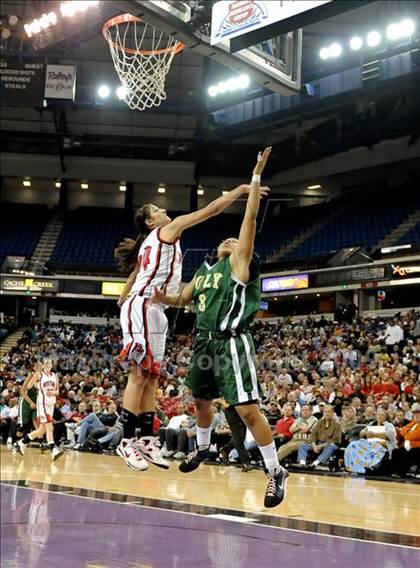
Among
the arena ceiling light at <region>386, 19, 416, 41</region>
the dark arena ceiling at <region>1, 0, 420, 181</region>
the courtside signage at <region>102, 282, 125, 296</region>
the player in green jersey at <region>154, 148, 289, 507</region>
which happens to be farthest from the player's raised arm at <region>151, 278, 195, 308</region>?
the arena ceiling light at <region>386, 19, 416, 41</region>

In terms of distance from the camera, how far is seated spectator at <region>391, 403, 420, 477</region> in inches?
434

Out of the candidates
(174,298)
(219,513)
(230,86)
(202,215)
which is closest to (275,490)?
(174,298)

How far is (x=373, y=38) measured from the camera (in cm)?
2362

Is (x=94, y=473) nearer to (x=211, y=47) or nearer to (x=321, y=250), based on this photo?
(x=211, y=47)

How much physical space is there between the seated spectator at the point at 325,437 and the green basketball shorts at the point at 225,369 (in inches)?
307

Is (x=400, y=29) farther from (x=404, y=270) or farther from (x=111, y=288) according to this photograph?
(x=111, y=288)

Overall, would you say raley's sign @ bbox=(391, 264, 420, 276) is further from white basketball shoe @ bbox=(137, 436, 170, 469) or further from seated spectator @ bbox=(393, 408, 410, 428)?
white basketball shoe @ bbox=(137, 436, 170, 469)

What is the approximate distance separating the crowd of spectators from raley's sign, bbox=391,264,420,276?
6901 mm

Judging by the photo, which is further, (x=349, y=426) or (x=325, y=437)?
(x=349, y=426)

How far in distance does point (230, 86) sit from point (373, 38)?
580 centimetres

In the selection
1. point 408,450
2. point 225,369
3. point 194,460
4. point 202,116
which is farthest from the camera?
point 202,116

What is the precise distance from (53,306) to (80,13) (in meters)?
8.94

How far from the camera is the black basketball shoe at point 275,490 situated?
441cm

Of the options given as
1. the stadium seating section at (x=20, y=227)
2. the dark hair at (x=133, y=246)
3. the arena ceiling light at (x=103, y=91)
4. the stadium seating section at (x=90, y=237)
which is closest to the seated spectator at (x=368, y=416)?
the dark hair at (x=133, y=246)
